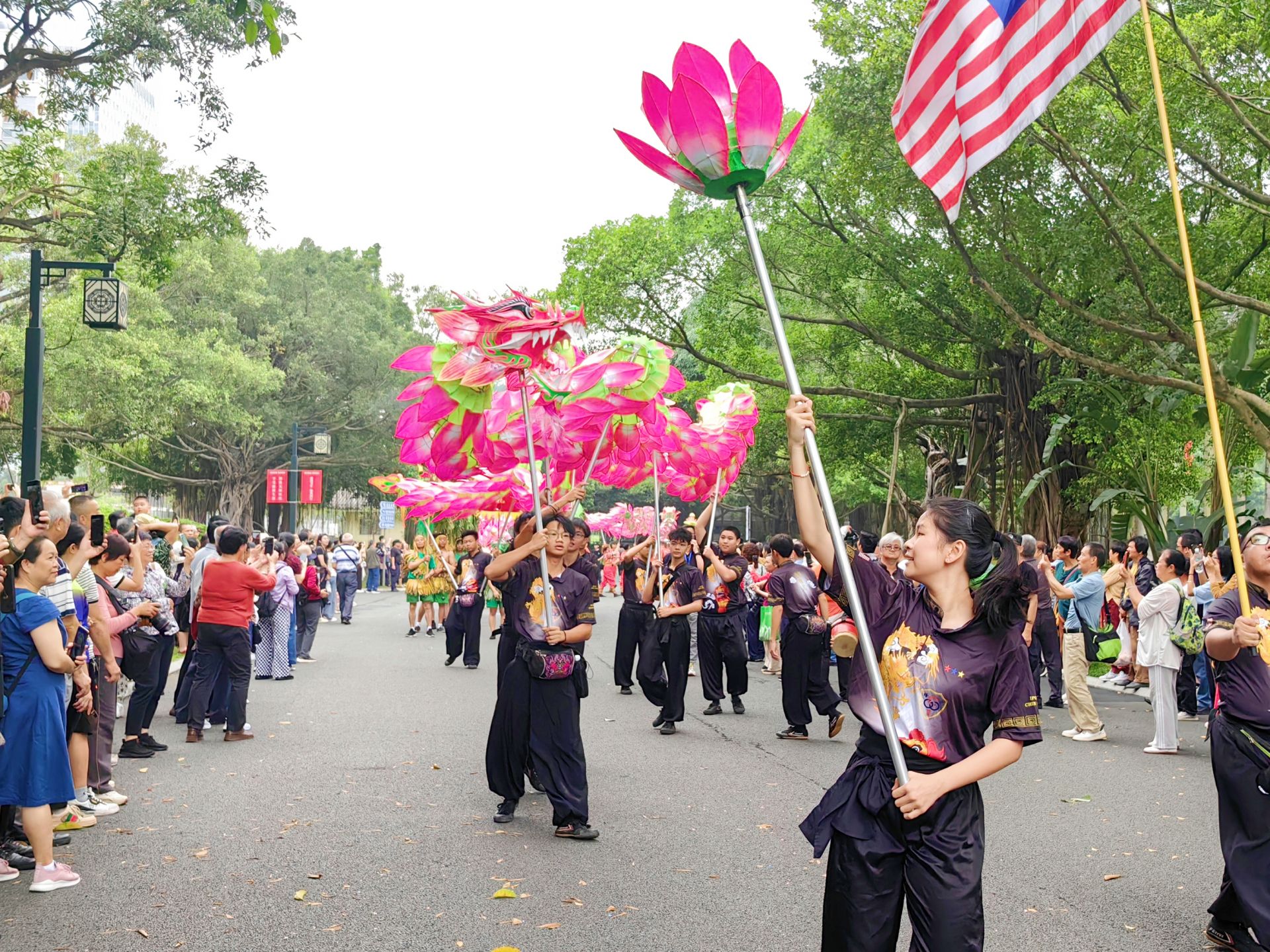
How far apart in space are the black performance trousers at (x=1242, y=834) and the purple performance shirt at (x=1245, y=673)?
0.09 meters

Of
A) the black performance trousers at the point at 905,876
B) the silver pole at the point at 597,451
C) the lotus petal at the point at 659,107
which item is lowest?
the black performance trousers at the point at 905,876

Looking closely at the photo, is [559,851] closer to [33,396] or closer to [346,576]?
[33,396]

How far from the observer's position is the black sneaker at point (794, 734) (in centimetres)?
1103

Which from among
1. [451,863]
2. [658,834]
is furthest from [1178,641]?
[451,863]

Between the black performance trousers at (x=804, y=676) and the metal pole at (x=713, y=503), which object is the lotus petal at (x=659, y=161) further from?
the metal pole at (x=713, y=503)

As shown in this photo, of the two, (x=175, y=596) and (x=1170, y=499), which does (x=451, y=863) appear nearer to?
(x=175, y=596)

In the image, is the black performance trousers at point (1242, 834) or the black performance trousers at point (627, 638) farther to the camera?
the black performance trousers at point (627, 638)

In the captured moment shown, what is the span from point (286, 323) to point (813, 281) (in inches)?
1012

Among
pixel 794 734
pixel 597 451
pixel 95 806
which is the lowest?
pixel 794 734

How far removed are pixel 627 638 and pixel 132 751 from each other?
5810mm

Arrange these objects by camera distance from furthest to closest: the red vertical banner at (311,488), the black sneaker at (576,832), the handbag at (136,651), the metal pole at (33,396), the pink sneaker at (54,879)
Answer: the red vertical banner at (311,488)
the metal pole at (33,396)
the handbag at (136,651)
the black sneaker at (576,832)
the pink sneaker at (54,879)

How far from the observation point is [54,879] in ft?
19.5

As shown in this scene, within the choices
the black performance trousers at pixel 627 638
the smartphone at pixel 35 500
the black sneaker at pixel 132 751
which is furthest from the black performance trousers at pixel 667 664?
the smartphone at pixel 35 500

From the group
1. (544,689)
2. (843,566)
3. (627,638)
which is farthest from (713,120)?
(627,638)
